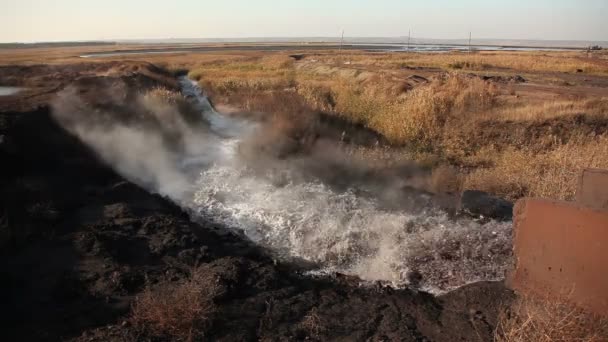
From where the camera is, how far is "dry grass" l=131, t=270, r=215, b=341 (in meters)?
5.30

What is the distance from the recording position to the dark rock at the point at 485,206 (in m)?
9.98

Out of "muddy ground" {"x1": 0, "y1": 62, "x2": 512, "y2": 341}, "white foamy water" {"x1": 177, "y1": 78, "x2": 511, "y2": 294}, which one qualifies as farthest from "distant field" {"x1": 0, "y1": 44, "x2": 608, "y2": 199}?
"muddy ground" {"x1": 0, "y1": 62, "x2": 512, "y2": 341}

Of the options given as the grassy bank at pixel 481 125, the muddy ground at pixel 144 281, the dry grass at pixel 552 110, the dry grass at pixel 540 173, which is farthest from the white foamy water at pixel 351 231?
the dry grass at pixel 552 110

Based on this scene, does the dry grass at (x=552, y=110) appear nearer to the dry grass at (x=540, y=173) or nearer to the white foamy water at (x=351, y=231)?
the dry grass at (x=540, y=173)

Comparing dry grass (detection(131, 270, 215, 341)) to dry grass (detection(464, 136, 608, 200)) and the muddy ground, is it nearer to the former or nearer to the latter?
the muddy ground

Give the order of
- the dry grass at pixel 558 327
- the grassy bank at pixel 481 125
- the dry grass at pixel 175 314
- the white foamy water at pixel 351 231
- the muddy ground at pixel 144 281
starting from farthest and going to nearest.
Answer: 1. the grassy bank at pixel 481 125
2. the white foamy water at pixel 351 231
3. the muddy ground at pixel 144 281
4. the dry grass at pixel 175 314
5. the dry grass at pixel 558 327

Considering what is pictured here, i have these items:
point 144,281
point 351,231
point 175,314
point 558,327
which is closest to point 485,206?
point 351,231

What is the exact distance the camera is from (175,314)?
17.4ft

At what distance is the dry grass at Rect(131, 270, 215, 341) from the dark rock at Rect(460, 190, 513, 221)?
6.85 m

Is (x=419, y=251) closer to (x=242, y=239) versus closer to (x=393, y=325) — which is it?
(x=393, y=325)

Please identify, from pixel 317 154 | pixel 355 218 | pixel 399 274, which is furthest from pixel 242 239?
pixel 317 154

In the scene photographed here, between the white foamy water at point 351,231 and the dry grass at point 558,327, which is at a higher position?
the dry grass at point 558,327

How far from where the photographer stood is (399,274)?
7.91 meters

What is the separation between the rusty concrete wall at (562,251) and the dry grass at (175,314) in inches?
168
